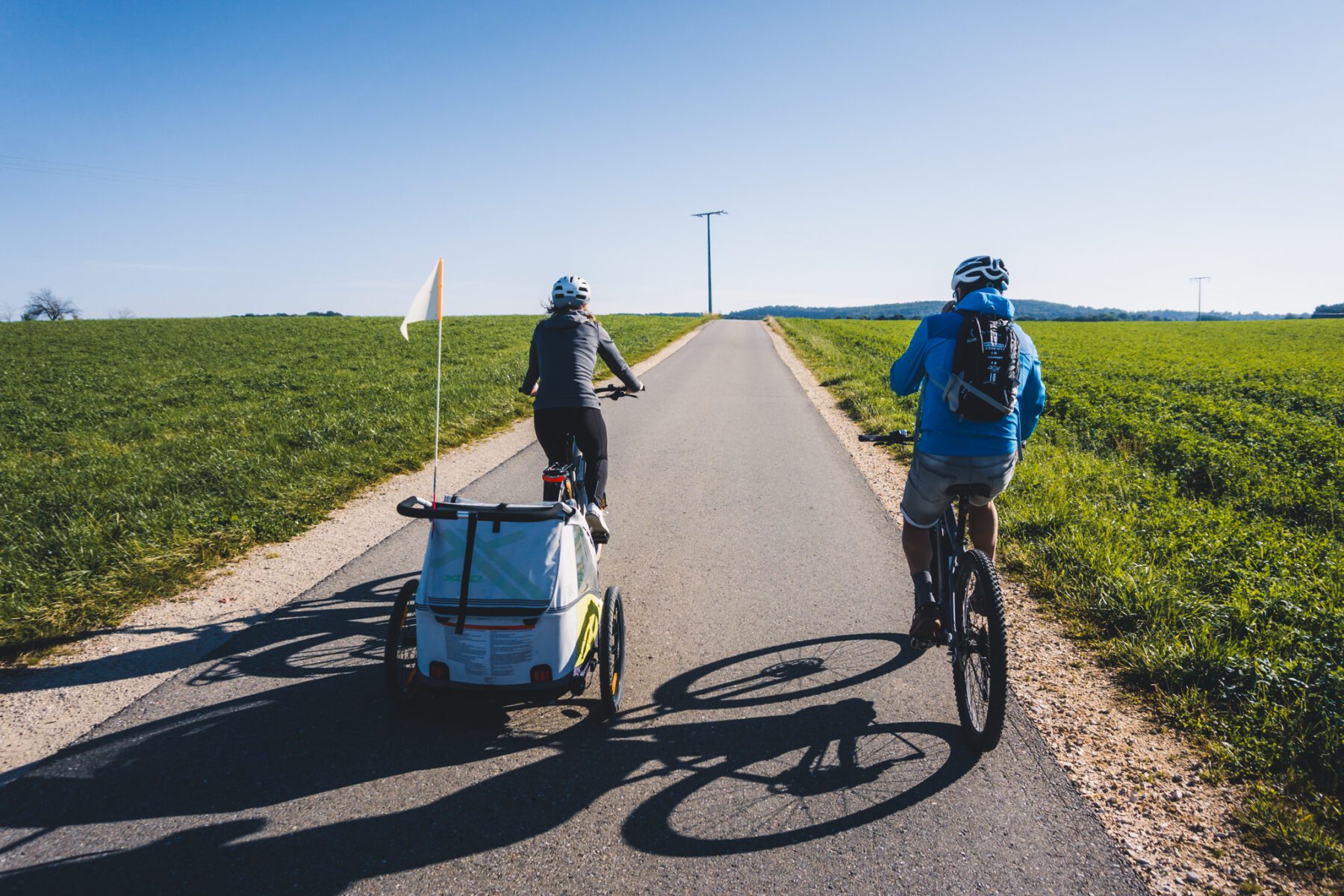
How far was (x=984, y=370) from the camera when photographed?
3.16m

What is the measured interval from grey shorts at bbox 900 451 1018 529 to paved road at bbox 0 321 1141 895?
992 millimetres

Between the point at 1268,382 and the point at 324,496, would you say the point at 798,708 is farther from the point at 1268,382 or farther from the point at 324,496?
the point at 1268,382

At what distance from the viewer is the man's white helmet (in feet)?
15.7

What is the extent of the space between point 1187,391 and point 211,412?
69.7 feet

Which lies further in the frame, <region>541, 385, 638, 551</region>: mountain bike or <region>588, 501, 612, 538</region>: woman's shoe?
<region>541, 385, 638, 551</region>: mountain bike

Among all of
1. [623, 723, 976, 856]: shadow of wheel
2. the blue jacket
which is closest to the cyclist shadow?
[623, 723, 976, 856]: shadow of wheel

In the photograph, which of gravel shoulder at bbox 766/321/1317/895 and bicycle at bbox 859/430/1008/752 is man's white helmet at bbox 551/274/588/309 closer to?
bicycle at bbox 859/430/1008/752

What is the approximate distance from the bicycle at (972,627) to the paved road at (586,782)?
0.20 meters

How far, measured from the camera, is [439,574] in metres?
3.11

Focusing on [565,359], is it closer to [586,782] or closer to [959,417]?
[959,417]

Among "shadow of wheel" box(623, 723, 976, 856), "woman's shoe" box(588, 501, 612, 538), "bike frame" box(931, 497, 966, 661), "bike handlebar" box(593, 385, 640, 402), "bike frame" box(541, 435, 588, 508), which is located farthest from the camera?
"bike handlebar" box(593, 385, 640, 402)

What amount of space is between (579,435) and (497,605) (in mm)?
1946

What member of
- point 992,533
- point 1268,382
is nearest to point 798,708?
point 992,533

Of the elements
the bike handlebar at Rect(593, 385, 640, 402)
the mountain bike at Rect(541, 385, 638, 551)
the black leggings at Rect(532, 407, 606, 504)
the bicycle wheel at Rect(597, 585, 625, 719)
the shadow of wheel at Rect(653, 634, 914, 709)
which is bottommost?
the shadow of wheel at Rect(653, 634, 914, 709)
